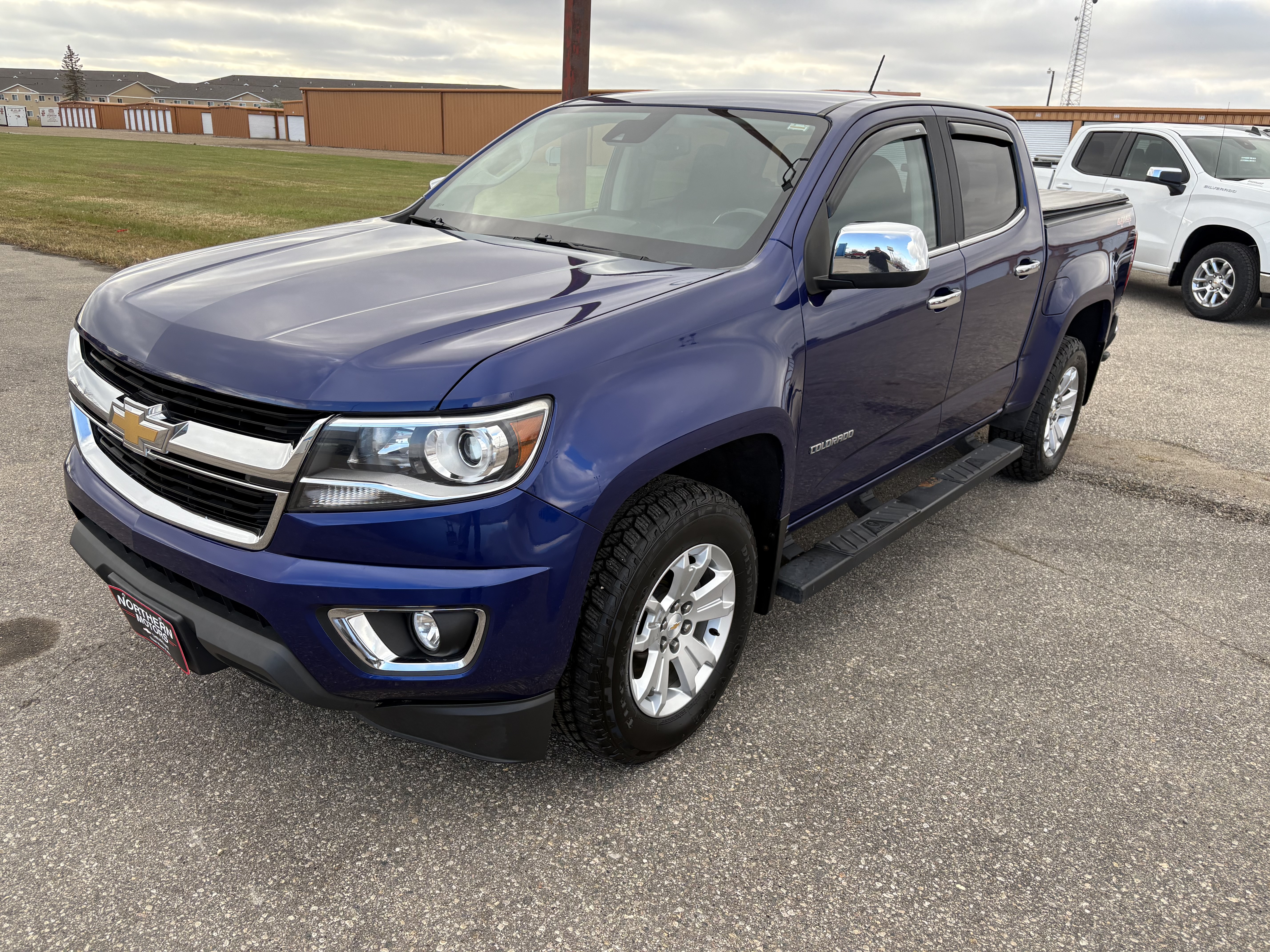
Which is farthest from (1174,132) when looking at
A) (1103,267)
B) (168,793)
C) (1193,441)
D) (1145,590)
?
(168,793)

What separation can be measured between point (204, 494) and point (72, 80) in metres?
147

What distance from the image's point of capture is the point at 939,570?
4066mm

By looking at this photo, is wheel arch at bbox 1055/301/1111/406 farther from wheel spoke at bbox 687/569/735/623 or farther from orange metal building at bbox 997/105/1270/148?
orange metal building at bbox 997/105/1270/148

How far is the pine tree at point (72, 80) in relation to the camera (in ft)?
396

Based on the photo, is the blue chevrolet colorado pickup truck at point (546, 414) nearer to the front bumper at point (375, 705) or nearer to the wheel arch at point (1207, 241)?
the front bumper at point (375, 705)

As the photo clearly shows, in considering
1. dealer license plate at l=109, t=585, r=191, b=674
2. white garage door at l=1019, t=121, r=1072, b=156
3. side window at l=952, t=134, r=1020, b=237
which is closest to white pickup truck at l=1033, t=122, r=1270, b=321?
side window at l=952, t=134, r=1020, b=237

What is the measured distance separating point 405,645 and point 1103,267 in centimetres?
433

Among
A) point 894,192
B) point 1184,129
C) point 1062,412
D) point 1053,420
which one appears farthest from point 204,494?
point 1184,129

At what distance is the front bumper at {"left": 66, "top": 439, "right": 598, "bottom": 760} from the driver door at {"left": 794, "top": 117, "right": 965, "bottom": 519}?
111cm

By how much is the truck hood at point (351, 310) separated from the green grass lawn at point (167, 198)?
1.76 metres

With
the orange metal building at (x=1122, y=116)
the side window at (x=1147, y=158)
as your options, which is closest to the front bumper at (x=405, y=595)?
the side window at (x=1147, y=158)

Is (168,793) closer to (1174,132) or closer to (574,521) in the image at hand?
(574,521)

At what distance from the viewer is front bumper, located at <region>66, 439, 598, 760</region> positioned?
202cm

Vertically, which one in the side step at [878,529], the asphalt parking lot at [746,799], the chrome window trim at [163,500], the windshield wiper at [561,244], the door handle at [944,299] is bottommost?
the asphalt parking lot at [746,799]
